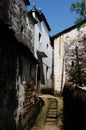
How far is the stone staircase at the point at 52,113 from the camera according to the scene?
13.0m

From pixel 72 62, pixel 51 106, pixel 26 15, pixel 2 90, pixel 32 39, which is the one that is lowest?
pixel 51 106

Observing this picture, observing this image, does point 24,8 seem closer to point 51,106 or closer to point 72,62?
point 72,62

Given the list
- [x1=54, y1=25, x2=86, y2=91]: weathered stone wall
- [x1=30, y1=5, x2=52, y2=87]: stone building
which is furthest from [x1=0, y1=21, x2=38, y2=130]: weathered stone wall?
[x1=30, y1=5, x2=52, y2=87]: stone building

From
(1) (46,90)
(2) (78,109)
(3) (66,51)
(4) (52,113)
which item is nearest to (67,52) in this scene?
(3) (66,51)

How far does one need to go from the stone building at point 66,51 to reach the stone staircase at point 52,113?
305 centimetres

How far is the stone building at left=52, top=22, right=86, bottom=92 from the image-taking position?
19047 millimetres

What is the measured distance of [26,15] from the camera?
17.7 m

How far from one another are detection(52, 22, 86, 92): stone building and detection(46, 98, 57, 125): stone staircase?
3.05 metres

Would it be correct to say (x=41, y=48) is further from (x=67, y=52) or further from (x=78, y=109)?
(x=78, y=109)

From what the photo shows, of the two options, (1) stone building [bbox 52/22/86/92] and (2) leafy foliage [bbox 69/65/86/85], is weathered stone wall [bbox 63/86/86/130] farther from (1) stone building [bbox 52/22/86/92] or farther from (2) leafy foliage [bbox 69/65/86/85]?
(1) stone building [bbox 52/22/86/92]

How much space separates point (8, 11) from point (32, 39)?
5941 millimetres

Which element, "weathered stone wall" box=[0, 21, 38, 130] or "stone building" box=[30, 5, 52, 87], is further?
"stone building" box=[30, 5, 52, 87]

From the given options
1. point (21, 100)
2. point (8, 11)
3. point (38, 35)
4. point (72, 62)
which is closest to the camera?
point (21, 100)

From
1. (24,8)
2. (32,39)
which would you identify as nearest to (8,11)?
(24,8)
